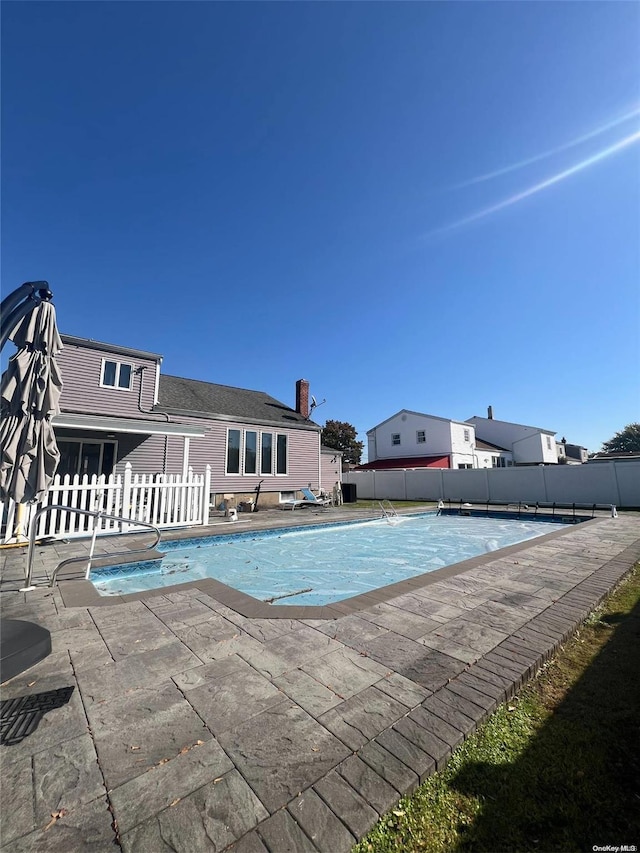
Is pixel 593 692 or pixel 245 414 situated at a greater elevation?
pixel 245 414

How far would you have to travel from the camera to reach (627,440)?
61.7 meters

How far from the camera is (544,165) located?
8914 mm

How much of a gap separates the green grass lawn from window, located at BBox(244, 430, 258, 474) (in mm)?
15381

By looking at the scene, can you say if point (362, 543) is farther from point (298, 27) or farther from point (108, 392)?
point (298, 27)

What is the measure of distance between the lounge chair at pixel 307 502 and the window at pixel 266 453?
1.89 metres

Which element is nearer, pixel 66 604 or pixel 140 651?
pixel 140 651

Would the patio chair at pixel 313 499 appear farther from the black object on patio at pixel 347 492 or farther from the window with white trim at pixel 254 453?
the black object on patio at pixel 347 492

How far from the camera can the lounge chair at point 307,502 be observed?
1712cm

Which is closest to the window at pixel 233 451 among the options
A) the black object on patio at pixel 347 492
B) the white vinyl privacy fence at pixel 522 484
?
the black object on patio at pixel 347 492

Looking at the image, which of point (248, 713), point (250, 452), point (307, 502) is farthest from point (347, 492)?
point (248, 713)

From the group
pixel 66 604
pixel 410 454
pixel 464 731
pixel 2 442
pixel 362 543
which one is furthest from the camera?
pixel 410 454

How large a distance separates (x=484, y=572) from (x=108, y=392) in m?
13.8

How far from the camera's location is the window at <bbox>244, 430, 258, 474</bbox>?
56.4ft

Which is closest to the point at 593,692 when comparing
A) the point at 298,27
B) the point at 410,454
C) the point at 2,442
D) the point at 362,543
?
the point at 2,442
